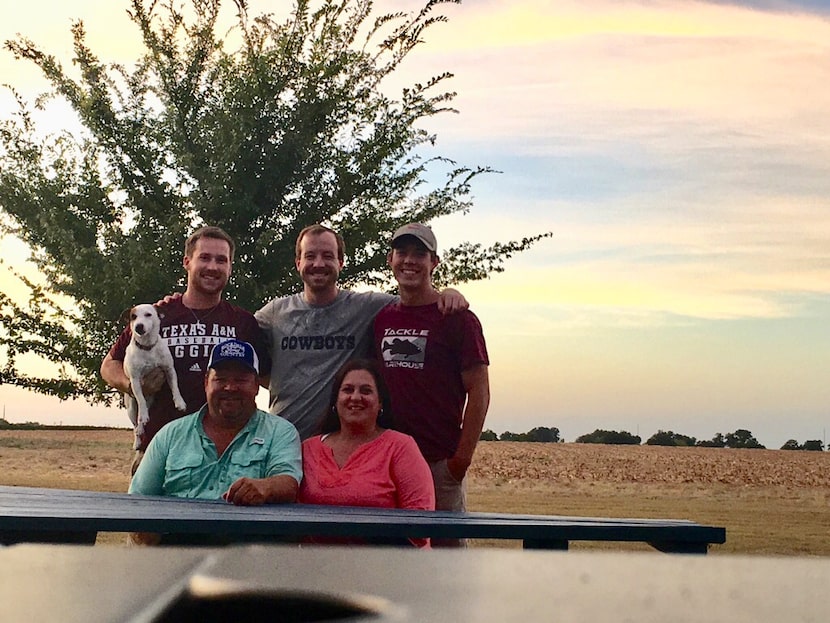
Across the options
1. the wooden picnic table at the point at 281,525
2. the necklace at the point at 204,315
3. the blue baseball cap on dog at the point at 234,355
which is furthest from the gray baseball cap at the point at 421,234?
the wooden picnic table at the point at 281,525

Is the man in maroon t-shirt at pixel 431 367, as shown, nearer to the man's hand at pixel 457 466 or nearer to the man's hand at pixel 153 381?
the man's hand at pixel 457 466

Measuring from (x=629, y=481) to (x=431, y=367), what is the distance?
23831mm

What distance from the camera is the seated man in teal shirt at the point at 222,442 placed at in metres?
3.98

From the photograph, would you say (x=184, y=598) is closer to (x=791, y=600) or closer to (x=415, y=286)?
(x=791, y=600)

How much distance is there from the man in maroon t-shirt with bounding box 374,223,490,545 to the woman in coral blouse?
69 cm

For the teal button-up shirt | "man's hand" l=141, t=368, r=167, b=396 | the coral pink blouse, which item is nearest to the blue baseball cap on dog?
the teal button-up shirt

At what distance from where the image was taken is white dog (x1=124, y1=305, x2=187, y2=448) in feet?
16.8

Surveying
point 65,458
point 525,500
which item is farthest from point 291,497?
point 65,458

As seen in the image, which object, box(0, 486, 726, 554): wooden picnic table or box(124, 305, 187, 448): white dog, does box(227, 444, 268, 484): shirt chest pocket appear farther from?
box(124, 305, 187, 448): white dog

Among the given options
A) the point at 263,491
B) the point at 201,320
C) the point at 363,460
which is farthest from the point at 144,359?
the point at 263,491

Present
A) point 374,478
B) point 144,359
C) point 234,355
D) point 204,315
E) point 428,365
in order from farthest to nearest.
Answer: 1. point 144,359
2. point 204,315
3. point 428,365
4. point 234,355
5. point 374,478

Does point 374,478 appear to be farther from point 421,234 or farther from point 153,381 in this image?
point 153,381

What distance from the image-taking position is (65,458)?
103 ft

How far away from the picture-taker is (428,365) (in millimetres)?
4828
